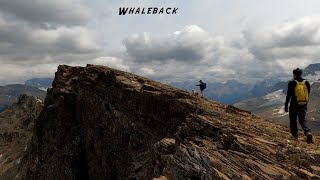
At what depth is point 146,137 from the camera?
55375mm

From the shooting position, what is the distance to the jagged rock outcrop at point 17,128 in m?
165

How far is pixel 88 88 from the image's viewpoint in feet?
252

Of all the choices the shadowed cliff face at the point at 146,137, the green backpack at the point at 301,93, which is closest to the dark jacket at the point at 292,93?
the green backpack at the point at 301,93

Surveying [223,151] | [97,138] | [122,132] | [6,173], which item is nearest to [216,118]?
[223,151]

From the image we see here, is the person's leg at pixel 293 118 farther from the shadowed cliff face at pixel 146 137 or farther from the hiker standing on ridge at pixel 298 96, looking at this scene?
the shadowed cliff face at pixel 146 137

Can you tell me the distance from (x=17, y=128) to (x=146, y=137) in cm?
14403

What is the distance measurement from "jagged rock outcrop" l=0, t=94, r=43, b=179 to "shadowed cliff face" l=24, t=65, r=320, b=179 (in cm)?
7862

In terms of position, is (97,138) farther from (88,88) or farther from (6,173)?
(6,173)

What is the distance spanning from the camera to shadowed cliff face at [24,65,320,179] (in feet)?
79.1

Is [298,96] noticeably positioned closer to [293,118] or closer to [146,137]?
[293,118]

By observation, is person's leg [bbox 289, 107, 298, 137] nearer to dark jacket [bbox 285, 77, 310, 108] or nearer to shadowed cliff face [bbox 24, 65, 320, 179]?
dark jacket [bbox 285, 77, 310, 108]

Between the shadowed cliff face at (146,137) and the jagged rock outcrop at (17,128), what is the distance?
78616mm

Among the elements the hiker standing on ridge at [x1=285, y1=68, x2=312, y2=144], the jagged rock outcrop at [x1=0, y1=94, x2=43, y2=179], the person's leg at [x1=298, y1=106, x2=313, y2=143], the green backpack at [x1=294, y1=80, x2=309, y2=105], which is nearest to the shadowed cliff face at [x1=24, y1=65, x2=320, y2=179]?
the person's leg at [x1=298, y1=106, x2=313, y2=143]

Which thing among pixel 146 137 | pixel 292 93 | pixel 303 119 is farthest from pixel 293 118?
pixel 146 137
